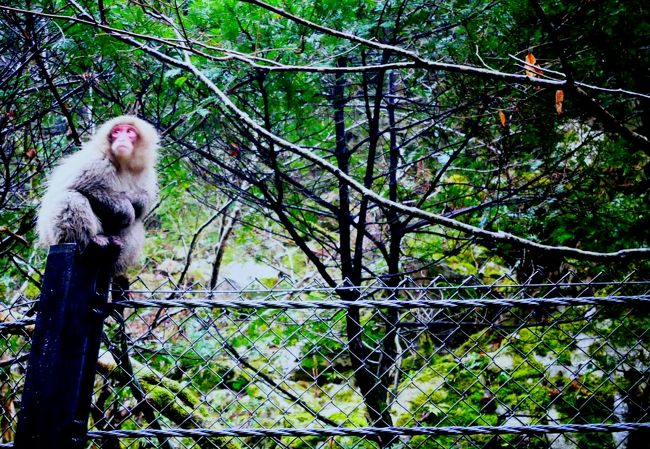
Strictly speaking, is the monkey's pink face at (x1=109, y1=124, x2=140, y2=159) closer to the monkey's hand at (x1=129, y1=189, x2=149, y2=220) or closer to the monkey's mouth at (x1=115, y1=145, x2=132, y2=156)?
the monkey's mouth at (x1=115, y1=145, x2=132, y2=156)

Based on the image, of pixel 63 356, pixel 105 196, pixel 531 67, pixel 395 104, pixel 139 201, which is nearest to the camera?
pixel 63 356

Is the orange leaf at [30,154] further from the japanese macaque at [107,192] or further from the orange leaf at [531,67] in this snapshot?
the orange leaf at [531,67]

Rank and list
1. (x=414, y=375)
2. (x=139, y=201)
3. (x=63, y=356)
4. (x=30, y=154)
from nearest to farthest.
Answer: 1. (x=63, y=356)
2. (x=414, y=375)
3. (x=139, y=201)
4. (x=30, y=154)

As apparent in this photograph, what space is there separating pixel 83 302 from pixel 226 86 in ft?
8.85

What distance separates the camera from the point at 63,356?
1561mm

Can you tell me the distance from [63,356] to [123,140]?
2.28 meters

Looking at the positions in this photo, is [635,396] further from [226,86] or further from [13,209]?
[13,209]

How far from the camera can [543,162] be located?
420cm

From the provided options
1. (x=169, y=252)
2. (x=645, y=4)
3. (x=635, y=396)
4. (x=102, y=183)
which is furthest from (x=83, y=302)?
(x=169, y=252)

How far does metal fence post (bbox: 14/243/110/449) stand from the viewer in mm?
1514

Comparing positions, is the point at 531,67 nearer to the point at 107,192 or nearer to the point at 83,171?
the point at 107,192

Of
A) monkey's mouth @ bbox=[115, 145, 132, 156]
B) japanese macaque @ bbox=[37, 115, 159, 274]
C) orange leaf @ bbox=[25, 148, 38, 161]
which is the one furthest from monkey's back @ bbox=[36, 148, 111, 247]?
orange leaf @ bbox=[25, 148, 38, 161]

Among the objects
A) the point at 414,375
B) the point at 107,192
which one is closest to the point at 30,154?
the point at 107,192

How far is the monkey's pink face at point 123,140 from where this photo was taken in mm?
3504
